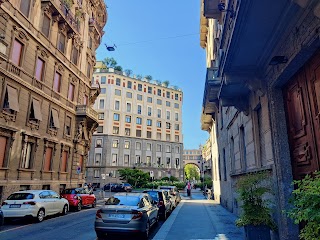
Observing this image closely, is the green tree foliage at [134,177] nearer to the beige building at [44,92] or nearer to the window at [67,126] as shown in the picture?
the beige building at [44,92]

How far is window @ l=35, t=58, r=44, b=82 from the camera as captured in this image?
20.9m

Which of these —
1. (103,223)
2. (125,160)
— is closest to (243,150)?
(103,223)

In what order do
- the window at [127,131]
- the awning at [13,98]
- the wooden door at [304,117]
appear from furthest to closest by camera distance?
the window at [127,131], the awning at [13,98], the wooden door at [304,117]

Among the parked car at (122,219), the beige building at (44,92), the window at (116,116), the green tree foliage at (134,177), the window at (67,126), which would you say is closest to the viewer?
the parked car at (122,219)

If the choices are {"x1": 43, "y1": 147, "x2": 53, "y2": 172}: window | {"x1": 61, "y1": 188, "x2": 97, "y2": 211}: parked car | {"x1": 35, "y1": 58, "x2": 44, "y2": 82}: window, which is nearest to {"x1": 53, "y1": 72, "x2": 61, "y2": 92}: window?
{"x1": 35, "y1": 58, "x2": 44, "y2": 82}: window

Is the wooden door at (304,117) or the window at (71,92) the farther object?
the window at (71,92)

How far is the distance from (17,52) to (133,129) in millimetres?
48447

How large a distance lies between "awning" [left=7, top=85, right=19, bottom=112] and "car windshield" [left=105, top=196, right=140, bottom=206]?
11387mm

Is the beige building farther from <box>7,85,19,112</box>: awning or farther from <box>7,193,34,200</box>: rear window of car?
<box>7,193,34,200</box>: rear window of car

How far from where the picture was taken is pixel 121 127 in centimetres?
A: 6469

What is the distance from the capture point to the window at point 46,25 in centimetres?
2186

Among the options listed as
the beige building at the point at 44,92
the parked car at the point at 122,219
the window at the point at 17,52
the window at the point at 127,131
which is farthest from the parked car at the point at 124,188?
the parked car at the point at 122,219

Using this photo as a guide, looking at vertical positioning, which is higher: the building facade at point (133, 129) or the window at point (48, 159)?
the building facade at point (133, 129)

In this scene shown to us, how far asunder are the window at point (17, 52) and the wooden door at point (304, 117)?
17436 millimetres
